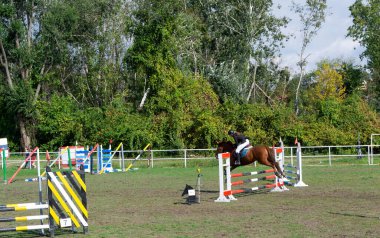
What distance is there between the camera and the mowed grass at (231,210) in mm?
11312

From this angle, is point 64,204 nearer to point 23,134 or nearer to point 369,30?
point 23,134

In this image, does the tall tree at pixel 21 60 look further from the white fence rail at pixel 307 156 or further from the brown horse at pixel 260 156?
the brown horse at pixel 260 156

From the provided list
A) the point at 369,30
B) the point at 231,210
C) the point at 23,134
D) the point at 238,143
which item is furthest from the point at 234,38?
the point at 231,210

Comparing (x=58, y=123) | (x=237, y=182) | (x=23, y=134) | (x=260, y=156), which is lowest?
(x=237, y=182)

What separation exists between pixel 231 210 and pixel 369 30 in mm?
50620

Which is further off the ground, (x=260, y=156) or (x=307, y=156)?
(x=260, y=156)

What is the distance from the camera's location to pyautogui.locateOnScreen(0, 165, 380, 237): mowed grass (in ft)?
37.1

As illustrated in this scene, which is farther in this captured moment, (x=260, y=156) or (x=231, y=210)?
(x=260, y=156)

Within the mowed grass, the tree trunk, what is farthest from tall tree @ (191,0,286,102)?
the mowed grass

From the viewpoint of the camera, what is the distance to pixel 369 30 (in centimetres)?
6088

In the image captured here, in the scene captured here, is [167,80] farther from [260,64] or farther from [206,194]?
[206,194]

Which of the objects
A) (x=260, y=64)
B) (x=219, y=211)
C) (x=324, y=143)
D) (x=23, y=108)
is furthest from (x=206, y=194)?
(x=260, y=64)

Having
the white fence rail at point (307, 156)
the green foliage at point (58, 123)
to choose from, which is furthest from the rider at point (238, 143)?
the green foliage at point (58, 123)

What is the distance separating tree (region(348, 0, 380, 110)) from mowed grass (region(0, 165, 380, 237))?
39.3 metres
